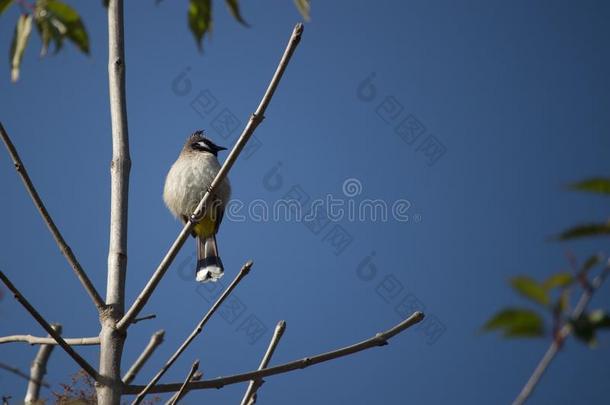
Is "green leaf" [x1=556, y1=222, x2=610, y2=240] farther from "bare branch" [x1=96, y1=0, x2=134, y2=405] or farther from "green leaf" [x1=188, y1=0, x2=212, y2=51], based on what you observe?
"bare branch" [x1=96, y1=0, x2=134, y2=405]

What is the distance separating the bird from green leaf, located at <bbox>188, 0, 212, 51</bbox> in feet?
16.4

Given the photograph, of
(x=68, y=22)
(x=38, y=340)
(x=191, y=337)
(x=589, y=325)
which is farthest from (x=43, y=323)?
(x=589, y=325)

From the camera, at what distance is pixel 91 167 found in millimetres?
163250

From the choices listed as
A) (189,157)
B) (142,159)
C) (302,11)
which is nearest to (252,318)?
(189,157)

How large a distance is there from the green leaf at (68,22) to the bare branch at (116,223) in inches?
30.5

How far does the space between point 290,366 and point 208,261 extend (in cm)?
425

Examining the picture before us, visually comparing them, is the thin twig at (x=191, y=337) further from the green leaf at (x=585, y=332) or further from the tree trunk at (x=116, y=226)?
the green leaf at (x=585, y=332)

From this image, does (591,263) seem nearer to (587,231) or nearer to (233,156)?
(587,231)

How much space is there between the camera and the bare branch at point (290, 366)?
2.58m

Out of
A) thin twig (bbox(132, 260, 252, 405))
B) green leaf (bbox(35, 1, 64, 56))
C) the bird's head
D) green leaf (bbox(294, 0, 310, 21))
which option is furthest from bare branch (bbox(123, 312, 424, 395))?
the bird's head

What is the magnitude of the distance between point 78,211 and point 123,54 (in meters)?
119

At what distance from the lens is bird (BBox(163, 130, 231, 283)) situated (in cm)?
678

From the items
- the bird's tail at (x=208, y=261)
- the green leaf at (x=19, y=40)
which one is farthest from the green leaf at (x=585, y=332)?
the bird's tail at (x=208, y=261)

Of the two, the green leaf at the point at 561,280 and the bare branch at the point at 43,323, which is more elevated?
the bare branch at the point at 43,323
